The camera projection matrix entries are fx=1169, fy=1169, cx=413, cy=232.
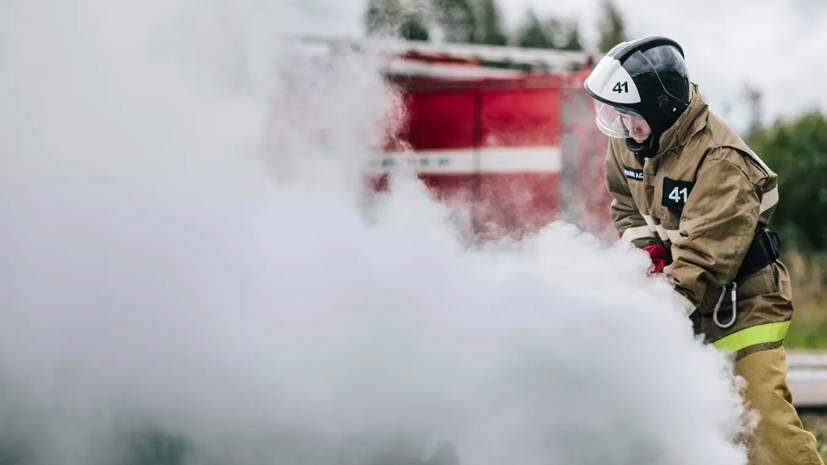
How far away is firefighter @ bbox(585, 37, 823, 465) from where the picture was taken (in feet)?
11.7

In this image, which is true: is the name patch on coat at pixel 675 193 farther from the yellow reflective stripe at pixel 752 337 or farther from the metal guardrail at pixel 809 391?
the metal guardrail at pixel 809 391

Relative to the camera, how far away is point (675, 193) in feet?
12.3

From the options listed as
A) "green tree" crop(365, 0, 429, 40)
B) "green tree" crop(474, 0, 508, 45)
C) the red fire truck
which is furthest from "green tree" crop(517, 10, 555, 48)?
"green tree" crop(365, 0, 429, 40)

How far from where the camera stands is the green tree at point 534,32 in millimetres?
40831

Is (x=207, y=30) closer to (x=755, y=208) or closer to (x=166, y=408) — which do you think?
(x=166, y=408)

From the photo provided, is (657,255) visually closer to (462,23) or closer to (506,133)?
(506,133)

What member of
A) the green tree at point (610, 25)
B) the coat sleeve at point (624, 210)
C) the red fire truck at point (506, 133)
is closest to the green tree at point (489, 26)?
the green tree at point (610, 25)

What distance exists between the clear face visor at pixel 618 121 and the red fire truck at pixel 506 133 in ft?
16.5

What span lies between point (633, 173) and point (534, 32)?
38146 mm

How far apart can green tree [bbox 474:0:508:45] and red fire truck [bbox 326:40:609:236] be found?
31.5 meters

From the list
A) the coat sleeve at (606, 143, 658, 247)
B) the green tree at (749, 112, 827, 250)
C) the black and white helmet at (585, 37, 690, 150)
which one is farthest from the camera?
the green tree at (749, 112, 827, 250)

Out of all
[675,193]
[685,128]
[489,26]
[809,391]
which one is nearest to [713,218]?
[675,193]

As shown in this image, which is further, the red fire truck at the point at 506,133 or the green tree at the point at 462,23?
the green tree at the point at 462,23

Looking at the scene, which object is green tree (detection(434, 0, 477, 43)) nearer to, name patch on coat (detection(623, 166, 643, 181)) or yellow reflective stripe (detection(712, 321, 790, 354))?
name patch on coat (detection(623, 166, 643, 181))
